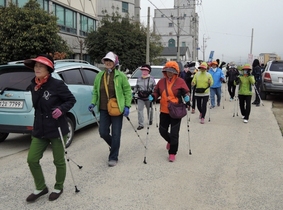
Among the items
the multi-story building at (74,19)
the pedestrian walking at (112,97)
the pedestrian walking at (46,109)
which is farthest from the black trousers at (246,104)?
the multi-story building at (74,19)

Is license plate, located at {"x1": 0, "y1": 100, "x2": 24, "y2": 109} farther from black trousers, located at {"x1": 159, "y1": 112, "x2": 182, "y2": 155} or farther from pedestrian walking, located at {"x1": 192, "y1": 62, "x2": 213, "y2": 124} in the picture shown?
pedestrian walking, located at {"x1": 192, "y1": 62, "x2": 213, "y2": 124}

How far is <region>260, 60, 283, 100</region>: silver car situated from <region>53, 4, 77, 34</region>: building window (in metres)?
19.2

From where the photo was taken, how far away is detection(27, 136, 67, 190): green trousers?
12.0ft

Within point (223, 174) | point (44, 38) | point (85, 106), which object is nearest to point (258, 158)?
point (223, 174)

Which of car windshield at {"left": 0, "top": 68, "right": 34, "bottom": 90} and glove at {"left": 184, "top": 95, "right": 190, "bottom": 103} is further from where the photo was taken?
car windshield at {"left": 0, "top": 68, "right": 34, "bottom": 90}

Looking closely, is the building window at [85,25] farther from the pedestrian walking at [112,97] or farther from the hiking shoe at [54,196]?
the hiking shoe at [54,196]

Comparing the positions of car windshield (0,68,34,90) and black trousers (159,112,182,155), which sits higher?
car windshield (0,68,34,90)

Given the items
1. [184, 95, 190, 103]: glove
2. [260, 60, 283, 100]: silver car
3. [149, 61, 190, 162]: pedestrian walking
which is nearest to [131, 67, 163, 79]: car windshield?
[260, 60, 283, 100]: silver car

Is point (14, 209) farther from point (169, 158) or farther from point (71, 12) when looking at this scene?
point (71, 12)

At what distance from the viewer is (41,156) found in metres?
3.74

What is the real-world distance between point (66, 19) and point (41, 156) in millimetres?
26379

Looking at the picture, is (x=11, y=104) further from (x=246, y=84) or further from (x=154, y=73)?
(x=154, y=73)

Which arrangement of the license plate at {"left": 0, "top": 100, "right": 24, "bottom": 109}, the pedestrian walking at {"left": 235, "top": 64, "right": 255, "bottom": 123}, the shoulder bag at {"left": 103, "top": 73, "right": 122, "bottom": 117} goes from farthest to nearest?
the pedestrian walking at {"left": 235, "top": 64, "right": 255, "bottom": 123} → the license plate at {"left": 0, "top": 100, "right": 24, "bottom": 109} → the shoulder bag at {"left": 103, "top": 73, "right": 122, "bottom": 117}

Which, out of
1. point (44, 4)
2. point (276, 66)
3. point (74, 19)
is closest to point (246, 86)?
point (276, 66)
